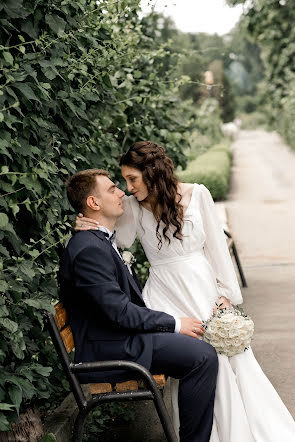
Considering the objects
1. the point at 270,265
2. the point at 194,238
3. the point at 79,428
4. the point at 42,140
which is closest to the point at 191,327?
the point at 194,238

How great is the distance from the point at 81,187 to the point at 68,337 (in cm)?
77

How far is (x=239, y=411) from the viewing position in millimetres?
3172

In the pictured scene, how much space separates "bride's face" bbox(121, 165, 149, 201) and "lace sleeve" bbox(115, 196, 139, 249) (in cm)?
15

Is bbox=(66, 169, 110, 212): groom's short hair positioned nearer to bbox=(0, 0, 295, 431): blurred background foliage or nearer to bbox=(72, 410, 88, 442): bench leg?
bbox=(0, 0, 295, 431): blurred background foliage

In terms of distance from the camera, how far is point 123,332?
3.05 metres

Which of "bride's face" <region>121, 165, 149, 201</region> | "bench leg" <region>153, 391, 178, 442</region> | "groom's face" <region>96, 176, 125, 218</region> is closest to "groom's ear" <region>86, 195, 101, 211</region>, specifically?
"groom's face" <region>96, 176, 125, 218</region>

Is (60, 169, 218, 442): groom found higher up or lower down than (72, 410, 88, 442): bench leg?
higher up

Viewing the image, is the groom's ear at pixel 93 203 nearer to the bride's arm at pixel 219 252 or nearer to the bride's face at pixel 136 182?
the bride's face at pixel 136 182

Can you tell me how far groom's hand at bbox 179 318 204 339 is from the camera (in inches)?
123

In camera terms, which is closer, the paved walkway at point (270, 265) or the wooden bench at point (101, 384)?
the wooden bench at point (101, 384)

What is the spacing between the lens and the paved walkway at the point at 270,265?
4.89 meters

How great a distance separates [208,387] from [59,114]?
5.48 ft

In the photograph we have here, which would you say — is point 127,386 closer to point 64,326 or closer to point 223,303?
point 64,326

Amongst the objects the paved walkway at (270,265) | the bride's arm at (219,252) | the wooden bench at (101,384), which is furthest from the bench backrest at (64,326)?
the paved walkway at (270,265)
